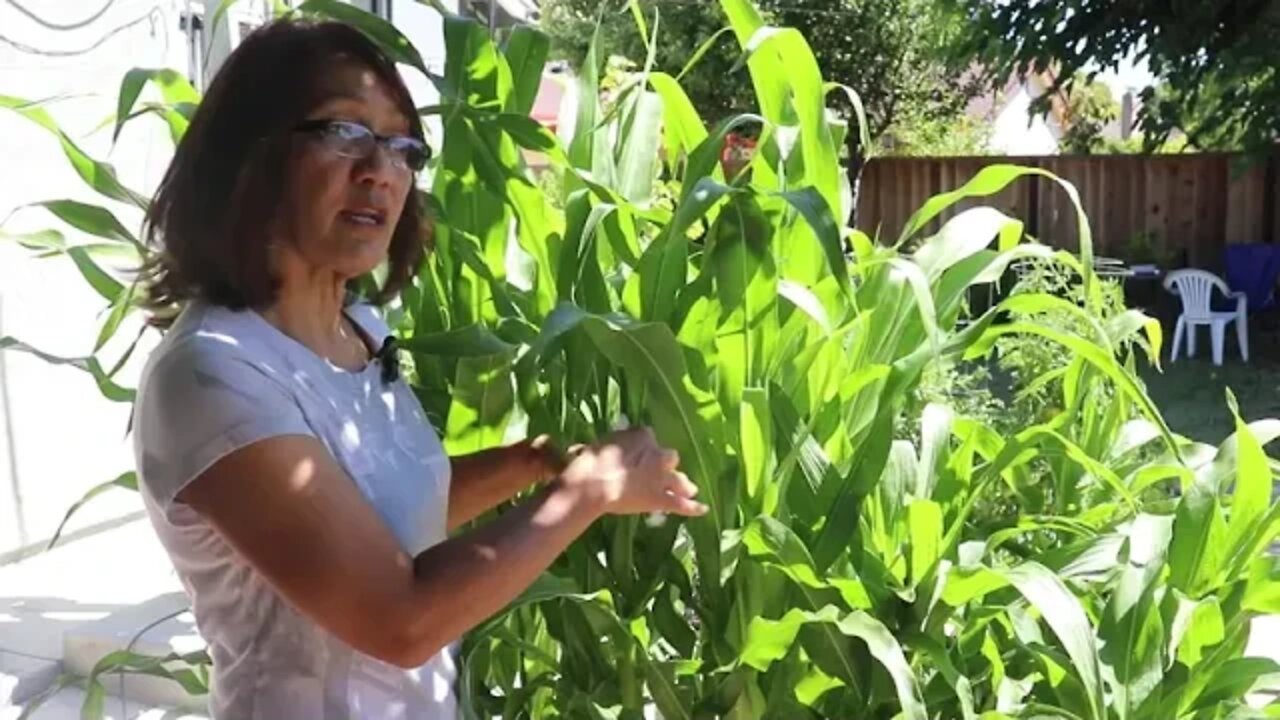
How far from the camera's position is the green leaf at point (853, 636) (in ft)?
3.33

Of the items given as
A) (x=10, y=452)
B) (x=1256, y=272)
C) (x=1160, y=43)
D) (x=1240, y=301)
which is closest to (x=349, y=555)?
(x=10, y=452)

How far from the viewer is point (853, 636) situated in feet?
3.54

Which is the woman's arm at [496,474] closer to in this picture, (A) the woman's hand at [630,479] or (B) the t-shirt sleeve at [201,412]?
(A) the woman's hand at [630,479]

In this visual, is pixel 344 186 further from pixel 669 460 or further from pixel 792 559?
pixel 792 559

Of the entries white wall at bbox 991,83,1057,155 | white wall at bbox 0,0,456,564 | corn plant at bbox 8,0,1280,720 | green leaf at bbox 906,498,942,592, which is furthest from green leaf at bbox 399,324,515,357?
white wall at bbox 991,83,1057,155

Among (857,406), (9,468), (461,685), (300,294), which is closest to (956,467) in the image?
(857,406)

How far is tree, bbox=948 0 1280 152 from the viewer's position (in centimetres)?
541

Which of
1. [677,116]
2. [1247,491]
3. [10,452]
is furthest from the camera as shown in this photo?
[10,452]

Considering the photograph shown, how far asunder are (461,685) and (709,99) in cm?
1063

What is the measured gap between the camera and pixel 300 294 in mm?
1010

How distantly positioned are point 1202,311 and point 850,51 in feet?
16.3

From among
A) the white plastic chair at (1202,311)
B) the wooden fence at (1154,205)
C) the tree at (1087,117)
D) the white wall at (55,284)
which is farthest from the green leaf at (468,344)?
the wooden fence at (1154,205)

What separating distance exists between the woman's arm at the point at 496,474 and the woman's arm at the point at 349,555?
24cm

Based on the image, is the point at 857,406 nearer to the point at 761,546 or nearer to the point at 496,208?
the point at 761,546
